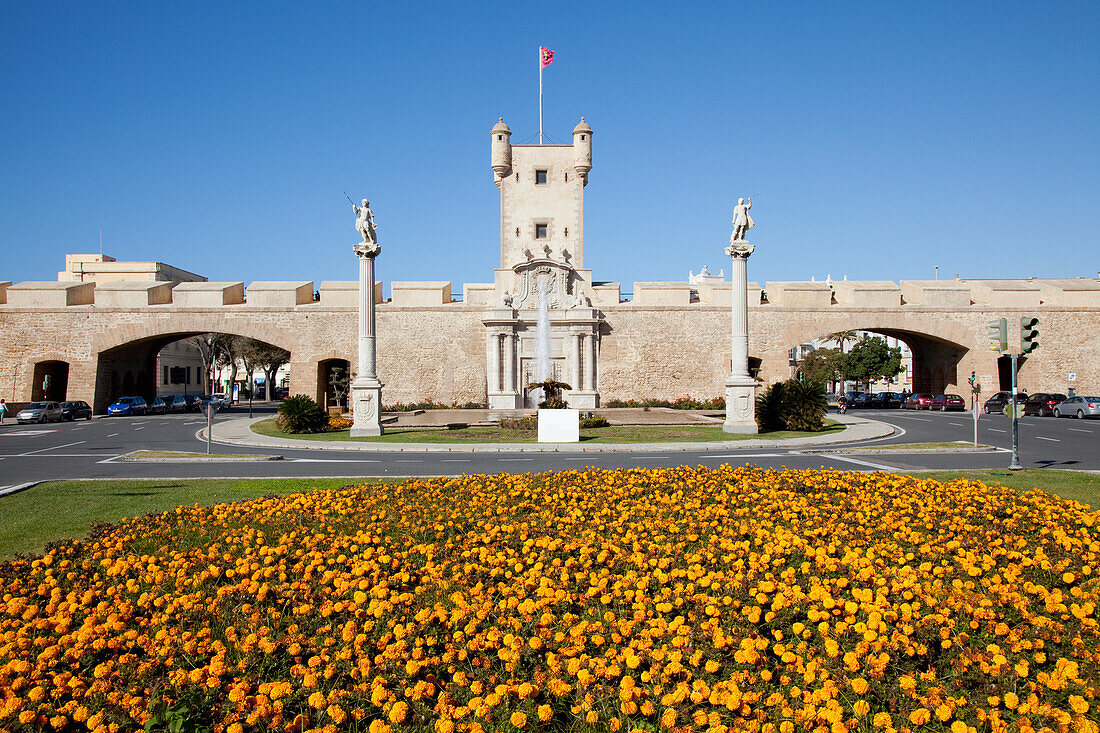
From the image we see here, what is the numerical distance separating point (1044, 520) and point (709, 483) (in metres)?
3.69

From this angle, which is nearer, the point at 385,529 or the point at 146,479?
the point at 385,529

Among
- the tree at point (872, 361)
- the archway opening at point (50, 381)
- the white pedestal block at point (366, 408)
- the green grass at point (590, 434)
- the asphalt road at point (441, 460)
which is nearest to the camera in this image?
the asphalt road at point (441, 460)

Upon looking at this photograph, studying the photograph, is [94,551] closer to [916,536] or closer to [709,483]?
[709,483]

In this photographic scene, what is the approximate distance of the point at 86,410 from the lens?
40688mm

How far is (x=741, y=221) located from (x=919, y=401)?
27.8m

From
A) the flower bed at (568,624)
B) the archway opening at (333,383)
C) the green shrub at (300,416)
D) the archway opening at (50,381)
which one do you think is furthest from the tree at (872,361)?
the flower bed at (568,624)

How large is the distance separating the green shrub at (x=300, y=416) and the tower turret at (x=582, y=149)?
970 inches

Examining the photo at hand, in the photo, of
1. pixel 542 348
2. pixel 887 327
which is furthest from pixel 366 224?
pixel 887 327

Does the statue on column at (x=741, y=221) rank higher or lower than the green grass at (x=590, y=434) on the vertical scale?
higher

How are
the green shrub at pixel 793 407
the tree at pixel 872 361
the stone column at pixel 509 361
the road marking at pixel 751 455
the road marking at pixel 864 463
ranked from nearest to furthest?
the road marking at pixel 864 463 → the road marking at pixel 751 455 → the green shrub at pixel 793 407 → the stone column at pixel 509 361 → the tree at pixel 872 361

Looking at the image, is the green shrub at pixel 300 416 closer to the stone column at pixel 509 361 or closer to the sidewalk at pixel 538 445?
the sidewalk at pixel 538 445

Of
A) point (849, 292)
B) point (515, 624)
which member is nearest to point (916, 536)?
point (515, 624)

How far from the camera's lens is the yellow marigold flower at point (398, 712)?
3.62m

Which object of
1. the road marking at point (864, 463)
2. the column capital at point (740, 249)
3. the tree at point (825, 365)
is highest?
the column capital at point (740, 249)
